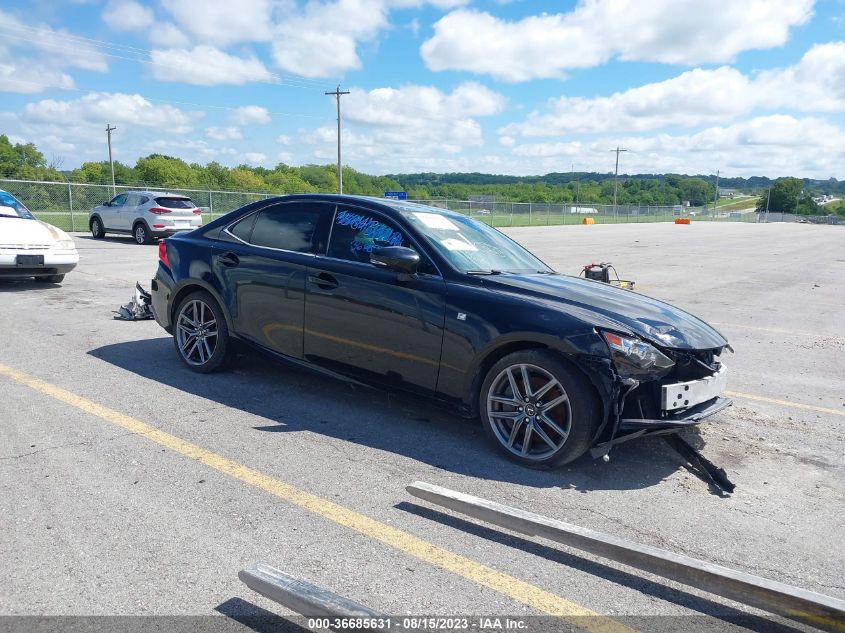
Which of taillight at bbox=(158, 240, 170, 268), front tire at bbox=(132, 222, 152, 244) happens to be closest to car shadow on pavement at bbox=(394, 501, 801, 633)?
taillight at bbox=(158, 240, 170, 268)

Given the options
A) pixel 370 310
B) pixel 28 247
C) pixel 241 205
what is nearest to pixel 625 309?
pixel 370 310

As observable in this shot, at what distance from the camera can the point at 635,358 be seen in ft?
12.7

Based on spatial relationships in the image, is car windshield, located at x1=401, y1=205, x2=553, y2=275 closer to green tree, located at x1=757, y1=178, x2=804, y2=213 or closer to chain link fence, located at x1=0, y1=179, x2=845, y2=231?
chain link fence, located at x1=0, y1=179, x2=845, y2=231

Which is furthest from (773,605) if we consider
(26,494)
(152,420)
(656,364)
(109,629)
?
(152,420)

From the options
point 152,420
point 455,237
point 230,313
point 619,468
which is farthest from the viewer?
point 230,313

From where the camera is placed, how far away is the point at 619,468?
13.7ft

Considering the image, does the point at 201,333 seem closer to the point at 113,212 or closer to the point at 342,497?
the point at 342,497

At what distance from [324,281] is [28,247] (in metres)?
6.99

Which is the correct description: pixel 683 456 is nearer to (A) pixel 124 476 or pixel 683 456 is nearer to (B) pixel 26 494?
(A) pixel 124 476

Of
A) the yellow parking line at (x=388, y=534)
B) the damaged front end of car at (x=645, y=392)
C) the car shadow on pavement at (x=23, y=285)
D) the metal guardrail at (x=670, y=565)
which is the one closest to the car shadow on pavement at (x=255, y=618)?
the yellow parking line at (x=388, y=534)

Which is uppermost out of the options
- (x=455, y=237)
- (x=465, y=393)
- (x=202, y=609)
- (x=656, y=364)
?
(x=455, y=237)

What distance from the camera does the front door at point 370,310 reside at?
4.49 m

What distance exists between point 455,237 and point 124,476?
106 inches

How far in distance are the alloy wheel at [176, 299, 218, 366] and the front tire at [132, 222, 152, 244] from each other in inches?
624
